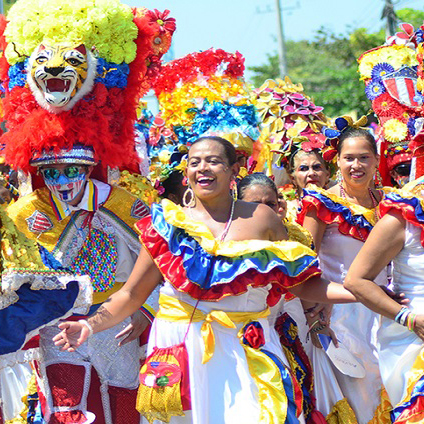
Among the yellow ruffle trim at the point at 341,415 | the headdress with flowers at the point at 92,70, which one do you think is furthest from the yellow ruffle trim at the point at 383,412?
the headdress with flowers at the point at 92,70

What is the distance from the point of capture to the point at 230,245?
4207 mm

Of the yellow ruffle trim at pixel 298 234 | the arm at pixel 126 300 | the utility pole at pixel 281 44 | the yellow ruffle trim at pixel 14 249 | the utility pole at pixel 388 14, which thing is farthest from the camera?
the utility pole at pixel 281 44

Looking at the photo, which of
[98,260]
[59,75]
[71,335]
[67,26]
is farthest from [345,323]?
[67,26]

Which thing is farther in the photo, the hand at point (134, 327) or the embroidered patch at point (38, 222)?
the embroidered patch at point (38, 222)

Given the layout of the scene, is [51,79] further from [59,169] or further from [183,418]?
[183,418]

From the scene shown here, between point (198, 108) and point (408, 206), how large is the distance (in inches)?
109

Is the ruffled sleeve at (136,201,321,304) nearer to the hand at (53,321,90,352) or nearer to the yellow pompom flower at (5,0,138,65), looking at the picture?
the hand at (53,321,90,352)

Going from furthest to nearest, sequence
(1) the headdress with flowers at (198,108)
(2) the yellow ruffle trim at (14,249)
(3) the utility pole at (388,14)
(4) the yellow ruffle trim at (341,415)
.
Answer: (3) the utility pole at (388,14) < (1) the headdress with flowers at (198,108) < (4) the yellow ruffle trim at (341,415) < (2) the yellow ruffle trim at (14,249)

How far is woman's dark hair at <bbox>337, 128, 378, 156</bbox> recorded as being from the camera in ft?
18.2

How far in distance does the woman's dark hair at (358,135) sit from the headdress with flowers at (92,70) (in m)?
1.34

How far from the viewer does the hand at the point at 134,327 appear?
5.21 metres

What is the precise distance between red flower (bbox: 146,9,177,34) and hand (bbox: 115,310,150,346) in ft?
6.14

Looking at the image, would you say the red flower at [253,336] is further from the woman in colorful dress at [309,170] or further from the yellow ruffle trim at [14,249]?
the woman in colorful dress at [309,170]

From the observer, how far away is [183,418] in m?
4.27
